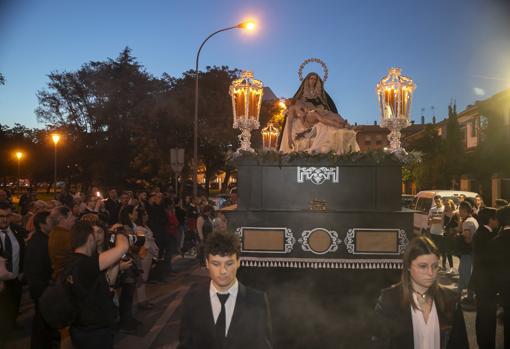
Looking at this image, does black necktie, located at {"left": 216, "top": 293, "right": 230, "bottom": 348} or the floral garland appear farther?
the floral garland

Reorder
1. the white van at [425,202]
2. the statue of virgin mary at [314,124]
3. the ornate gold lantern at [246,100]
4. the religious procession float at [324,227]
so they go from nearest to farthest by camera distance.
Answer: the religious procession float at [324,227] → the ornate gold lantern at [246,100] → the statue of virgin mary at [314,124] → the white van at [425,202]

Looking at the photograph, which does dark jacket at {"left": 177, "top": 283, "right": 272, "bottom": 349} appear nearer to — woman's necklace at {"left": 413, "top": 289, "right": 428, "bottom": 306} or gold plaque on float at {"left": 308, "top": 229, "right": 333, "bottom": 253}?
woman's necklace at {"left": 413, "top": 289, "right": 428, "bottom": 306}

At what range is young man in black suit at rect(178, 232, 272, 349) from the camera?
2.79m

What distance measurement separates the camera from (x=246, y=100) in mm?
8125

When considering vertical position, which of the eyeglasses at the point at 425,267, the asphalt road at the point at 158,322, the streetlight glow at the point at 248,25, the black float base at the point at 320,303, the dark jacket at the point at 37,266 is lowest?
the asphalt road at the point at 158,322

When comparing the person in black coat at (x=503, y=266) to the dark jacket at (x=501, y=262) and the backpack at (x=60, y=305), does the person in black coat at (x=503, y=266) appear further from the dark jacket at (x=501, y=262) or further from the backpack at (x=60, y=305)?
the backpack at (x=60, y=305)

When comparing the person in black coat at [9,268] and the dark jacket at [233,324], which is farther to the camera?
the person in black coat at [9,268]

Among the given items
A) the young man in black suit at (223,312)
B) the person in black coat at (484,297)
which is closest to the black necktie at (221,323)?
the young man in black suit at (223,312)

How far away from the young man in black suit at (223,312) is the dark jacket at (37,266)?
384cm

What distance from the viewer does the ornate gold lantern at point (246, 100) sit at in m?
8.13

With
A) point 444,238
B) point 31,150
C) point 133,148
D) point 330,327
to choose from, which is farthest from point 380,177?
point 31,150

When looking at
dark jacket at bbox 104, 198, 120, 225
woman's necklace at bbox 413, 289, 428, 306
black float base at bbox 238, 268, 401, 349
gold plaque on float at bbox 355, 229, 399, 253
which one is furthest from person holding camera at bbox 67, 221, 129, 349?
dark jacket at bbox 104, 198, 120, 225

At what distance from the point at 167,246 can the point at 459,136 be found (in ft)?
125

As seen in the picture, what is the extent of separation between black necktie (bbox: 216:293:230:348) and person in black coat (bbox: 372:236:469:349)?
1.09m
